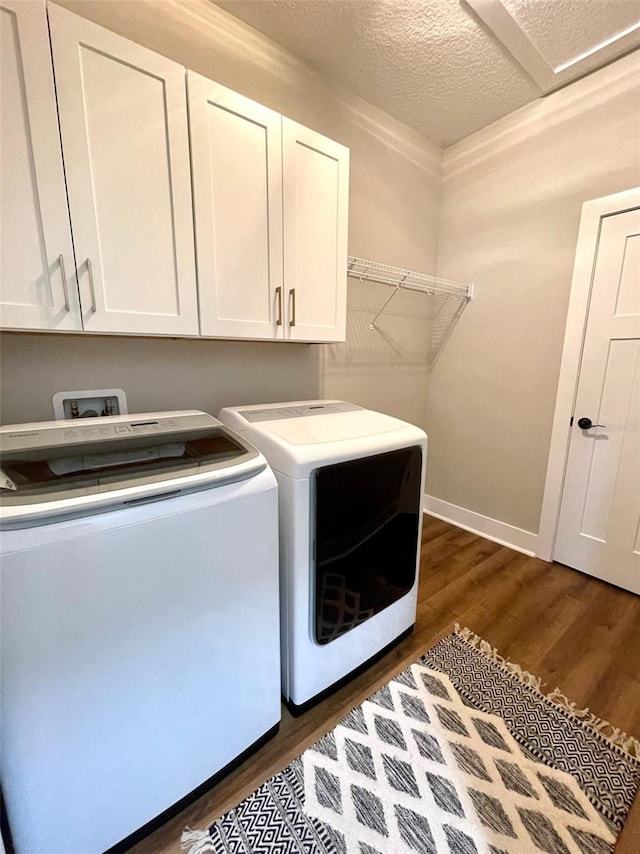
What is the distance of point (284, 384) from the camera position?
194cm

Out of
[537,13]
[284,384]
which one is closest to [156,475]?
[284,384]

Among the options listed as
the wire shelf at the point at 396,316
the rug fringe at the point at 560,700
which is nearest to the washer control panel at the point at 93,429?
the wire shelf at the point at 396,316

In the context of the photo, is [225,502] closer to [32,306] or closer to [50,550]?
[50,550]

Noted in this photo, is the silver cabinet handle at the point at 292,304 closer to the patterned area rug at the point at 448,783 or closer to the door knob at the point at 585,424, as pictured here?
the patterned area rug at the point at 448,783

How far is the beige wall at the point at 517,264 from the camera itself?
6.01 ft

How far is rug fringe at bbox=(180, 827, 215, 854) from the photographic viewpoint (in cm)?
94

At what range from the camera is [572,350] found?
2.02 m

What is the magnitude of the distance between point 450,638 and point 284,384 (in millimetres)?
1514

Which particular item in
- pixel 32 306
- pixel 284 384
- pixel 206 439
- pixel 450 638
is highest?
pixel 32 306

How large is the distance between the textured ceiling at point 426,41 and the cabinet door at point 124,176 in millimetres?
791

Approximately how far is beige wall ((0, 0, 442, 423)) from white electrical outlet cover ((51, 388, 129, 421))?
3cm

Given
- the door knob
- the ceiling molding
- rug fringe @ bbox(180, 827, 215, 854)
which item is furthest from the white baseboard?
the ceiling molding

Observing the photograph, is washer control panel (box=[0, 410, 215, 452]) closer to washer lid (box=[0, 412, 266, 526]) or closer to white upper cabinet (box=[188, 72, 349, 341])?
washer lid (box=[0, 412, 266, 526])

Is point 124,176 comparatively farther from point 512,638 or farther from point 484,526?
point 484,526
